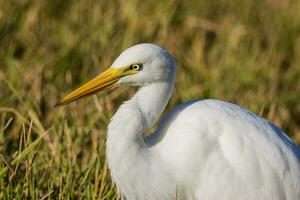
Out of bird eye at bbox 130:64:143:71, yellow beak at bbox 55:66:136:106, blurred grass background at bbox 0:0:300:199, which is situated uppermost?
bird eye at bbox 130:64:143:71

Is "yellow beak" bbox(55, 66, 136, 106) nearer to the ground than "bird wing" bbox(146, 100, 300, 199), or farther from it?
farther from it

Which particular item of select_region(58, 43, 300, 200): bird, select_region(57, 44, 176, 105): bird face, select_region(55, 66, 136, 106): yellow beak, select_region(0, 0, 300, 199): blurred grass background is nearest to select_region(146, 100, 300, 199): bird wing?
select_region(58, 43, 300, 200): bird

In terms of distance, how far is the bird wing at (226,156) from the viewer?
449 cm

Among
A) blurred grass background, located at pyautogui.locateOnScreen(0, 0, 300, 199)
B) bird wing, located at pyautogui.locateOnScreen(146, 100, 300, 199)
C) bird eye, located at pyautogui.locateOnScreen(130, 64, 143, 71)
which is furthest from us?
blurred grass background, located at pyautogui.locateOnScreen(0, 0, 300, 199)

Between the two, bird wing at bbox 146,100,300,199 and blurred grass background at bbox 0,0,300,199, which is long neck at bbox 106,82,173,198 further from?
blurred grass background at bbox 0,0,300,199

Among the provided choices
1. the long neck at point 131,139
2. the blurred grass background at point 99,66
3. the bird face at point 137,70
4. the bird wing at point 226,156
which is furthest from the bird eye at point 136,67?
the blurred grass background at point 99,66

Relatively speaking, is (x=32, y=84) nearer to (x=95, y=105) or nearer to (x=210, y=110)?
(x=95, y=105)

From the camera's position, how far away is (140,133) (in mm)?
4547

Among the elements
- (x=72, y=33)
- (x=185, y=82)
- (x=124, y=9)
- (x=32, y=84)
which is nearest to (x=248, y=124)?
(x=32, y=84)

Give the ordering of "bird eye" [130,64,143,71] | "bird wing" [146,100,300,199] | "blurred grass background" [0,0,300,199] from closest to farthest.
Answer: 1. "bird wing" [146,100,300,199]
2. "bird eye" [130,64,143,71]
3. "blurred grass background" [0,0,300,199]

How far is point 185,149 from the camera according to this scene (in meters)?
4.51

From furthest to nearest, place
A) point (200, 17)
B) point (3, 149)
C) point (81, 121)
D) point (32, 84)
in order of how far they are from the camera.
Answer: point (200, 17), point (32, 84), point (81, 121), point (3, 149)

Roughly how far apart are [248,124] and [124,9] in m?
4.31

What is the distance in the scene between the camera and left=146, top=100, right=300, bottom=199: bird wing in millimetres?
4488
